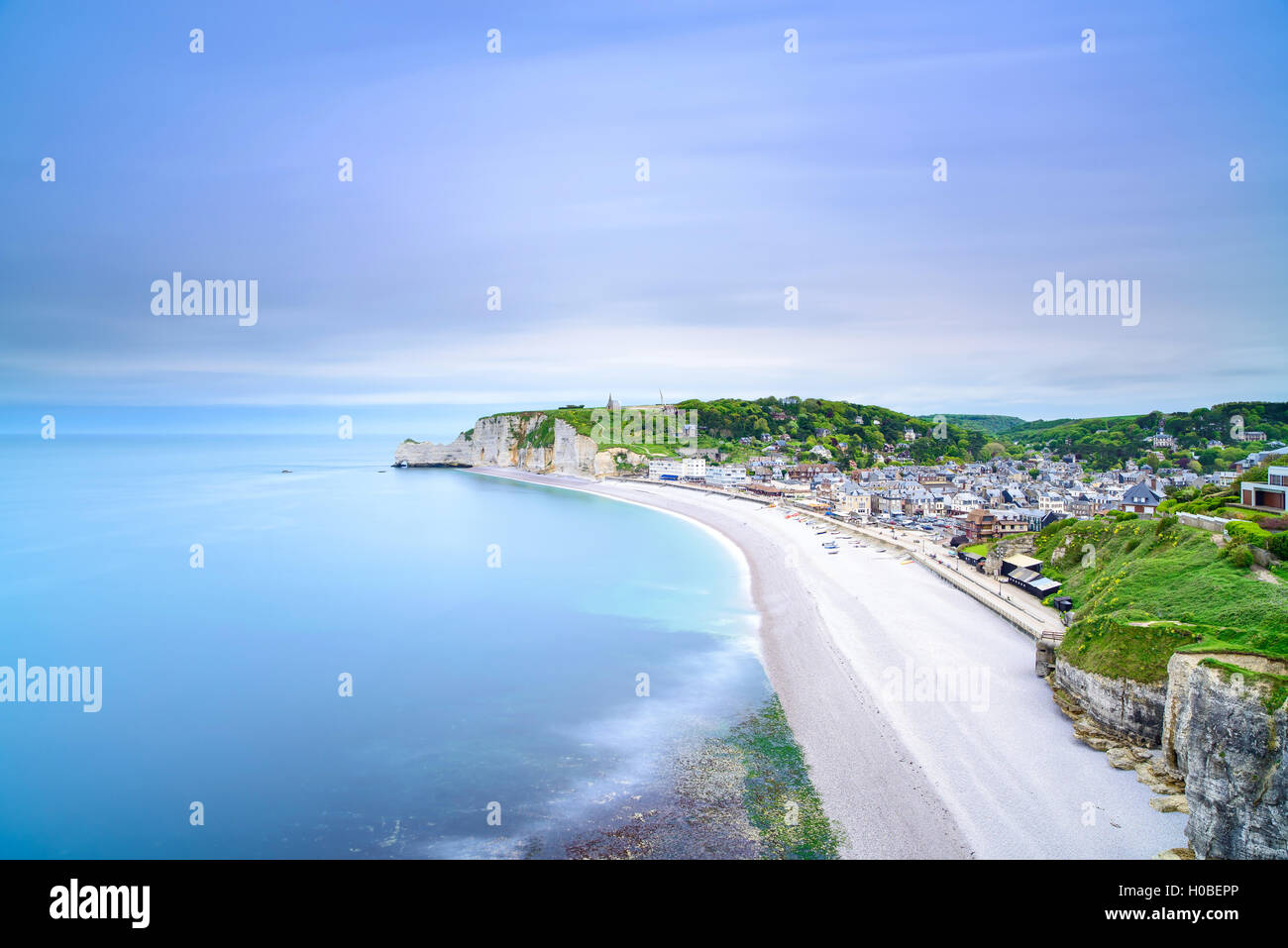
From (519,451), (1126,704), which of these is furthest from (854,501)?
(519,451)

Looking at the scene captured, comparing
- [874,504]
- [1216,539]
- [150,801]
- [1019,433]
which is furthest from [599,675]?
[1019,433]

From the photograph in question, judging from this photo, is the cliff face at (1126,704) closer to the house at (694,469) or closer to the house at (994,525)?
the house at (994,525)

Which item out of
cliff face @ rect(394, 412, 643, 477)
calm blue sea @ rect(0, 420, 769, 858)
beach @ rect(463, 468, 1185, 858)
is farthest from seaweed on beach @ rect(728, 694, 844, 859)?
cliff face @ rect(394, 412, 643, 477)

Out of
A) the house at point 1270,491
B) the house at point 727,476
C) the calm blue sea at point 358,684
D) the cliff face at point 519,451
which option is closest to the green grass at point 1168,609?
the house at point 1270,491

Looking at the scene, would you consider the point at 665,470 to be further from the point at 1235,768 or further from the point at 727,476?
the point at 1235,768

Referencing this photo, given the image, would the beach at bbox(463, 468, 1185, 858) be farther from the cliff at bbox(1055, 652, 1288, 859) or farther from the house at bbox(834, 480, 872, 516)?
the house at bbox(834, 480, 872, 516)

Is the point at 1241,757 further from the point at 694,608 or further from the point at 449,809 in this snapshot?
the point at 694,608
